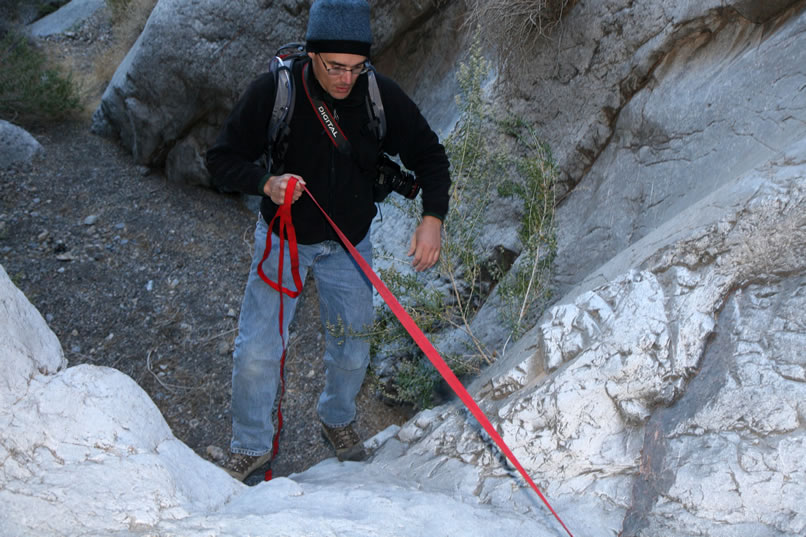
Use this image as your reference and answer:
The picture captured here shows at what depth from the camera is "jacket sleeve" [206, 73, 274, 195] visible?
262 cm

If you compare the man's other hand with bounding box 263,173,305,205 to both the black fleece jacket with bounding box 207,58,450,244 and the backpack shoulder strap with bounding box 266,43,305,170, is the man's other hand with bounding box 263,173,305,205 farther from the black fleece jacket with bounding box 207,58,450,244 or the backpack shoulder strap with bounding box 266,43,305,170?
the backpack shoulder strap with bounding box 266,43,305,170

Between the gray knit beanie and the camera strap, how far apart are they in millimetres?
180

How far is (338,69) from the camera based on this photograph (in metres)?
2.52

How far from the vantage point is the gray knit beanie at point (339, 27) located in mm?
2469

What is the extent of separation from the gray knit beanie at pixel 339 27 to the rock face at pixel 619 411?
136cm

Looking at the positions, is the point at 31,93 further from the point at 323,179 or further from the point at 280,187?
the point at 280,187

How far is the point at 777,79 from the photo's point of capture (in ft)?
9.44

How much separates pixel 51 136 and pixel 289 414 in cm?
525

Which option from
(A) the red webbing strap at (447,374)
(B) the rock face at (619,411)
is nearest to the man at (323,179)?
(A) the red webbing strap at (447,374)

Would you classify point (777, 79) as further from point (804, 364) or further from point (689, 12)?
point (804, 364)

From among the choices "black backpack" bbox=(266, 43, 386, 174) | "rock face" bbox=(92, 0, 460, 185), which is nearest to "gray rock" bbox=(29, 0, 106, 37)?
"rock face" bbox=(92, 0, 460, 185)

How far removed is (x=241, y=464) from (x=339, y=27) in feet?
7.08

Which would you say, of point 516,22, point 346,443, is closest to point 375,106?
point 346,443

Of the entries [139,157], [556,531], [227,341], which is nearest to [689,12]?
[556,531]
